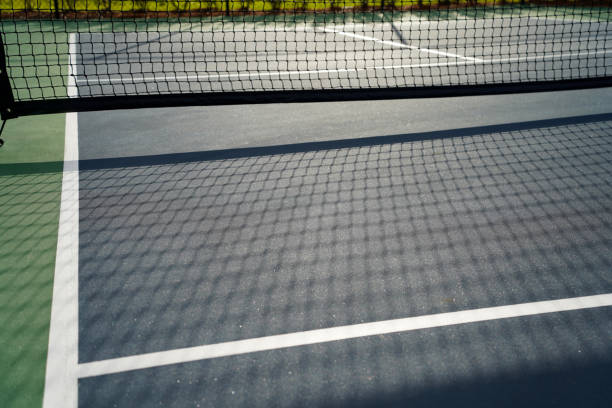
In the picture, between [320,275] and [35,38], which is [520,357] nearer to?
[320,275]

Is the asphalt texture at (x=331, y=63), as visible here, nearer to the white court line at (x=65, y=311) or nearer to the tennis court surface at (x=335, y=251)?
the tennis court surface at (x=335, y=251)

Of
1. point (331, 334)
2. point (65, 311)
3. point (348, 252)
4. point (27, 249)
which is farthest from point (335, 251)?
point (27, 249)

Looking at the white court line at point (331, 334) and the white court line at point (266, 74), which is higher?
the white court line at point (266, 74)

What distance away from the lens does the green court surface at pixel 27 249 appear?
8.18 ft

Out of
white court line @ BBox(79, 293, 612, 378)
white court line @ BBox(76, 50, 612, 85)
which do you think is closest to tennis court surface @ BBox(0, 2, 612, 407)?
white court line @ BBox(79, 293, 612, 378)

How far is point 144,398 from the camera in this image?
2.33 metres

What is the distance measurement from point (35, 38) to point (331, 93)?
7.47 m

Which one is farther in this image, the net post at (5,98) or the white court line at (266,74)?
the white court line at (266,74)

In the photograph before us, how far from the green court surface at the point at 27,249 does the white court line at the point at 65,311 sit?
0.13ft

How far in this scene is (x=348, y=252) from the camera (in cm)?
336

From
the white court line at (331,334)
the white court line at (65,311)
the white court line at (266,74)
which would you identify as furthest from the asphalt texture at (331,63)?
the white court line at (331,334)

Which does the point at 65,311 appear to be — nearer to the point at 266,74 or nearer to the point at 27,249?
the point at 27,249

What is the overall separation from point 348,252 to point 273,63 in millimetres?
5360

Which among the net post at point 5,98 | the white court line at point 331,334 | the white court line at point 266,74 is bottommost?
the white court line at point 331,334
